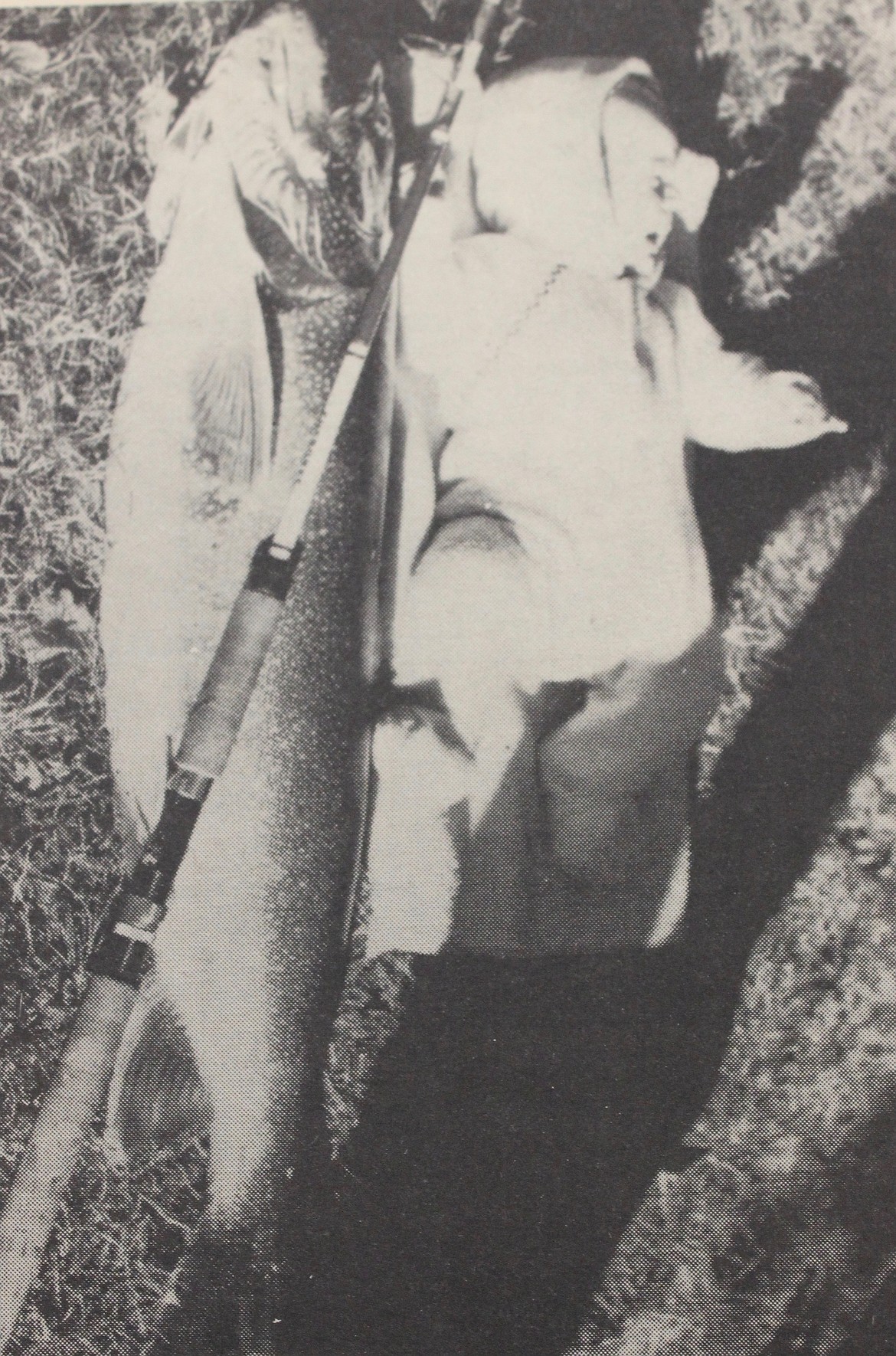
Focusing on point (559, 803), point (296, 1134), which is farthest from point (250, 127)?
point (296, 1134)

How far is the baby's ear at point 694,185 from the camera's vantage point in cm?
98

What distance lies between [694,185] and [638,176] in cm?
7

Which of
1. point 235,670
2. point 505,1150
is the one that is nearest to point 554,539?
point 235,670

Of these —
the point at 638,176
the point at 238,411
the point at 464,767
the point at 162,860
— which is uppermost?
the point at 638,176

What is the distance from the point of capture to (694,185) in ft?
3.24

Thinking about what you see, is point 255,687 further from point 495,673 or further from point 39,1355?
point 39,1355

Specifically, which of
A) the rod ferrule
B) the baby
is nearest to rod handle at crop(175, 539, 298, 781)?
the rod ferrule

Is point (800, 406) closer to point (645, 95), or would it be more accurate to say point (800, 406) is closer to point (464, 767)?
point (645, 95)

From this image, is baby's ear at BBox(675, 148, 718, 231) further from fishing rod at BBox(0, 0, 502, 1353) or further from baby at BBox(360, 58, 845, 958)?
fishing rod at BBox(0, 0, 502, 1353)

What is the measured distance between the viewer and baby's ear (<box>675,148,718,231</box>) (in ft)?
3.22

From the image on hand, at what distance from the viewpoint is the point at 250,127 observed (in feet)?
3.15

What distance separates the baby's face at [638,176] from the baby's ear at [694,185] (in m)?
0.02

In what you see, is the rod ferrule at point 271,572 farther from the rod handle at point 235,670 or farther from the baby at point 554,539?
the baby at point 554,539

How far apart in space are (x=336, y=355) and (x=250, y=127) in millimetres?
264
